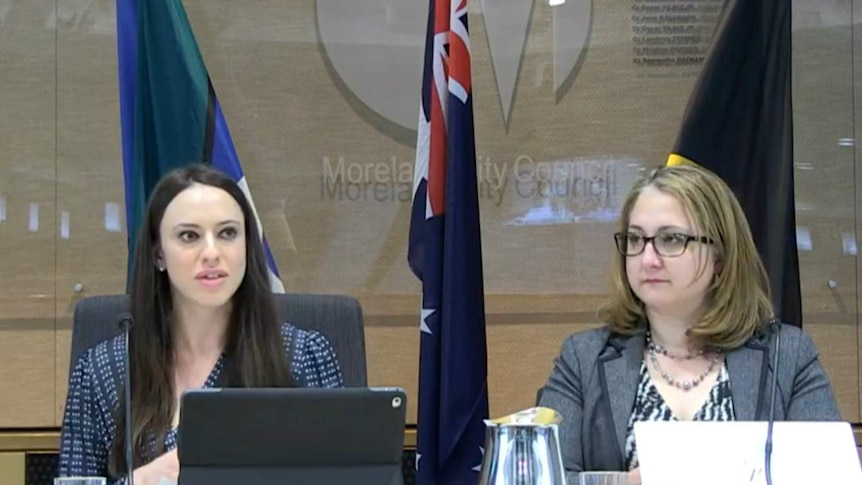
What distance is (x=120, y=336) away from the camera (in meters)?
2.45

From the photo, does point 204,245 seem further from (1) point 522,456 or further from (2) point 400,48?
(2) point 400,48

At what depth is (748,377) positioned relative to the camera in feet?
7.63

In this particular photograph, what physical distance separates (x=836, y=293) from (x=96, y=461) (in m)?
2.86

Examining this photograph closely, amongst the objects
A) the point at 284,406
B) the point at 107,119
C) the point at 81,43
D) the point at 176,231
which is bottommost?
the point at 284,406

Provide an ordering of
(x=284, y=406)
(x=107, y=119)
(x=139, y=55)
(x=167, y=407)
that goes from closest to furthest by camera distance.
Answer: (x=284, y=406) → (x=167, y=407) → (x=139, y=55) → (x=107, y=119)

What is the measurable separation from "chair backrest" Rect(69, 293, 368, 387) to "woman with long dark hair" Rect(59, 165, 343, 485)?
3 cm

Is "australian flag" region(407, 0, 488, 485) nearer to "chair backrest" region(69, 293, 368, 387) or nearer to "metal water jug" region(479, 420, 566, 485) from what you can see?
"chair backrest" region(69, 293, 368, 387)

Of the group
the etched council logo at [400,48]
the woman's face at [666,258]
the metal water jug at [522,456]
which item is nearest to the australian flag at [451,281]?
the etched council logo at [400,48]

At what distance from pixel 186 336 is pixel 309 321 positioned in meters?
0.30

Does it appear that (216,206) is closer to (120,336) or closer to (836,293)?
(120,336)

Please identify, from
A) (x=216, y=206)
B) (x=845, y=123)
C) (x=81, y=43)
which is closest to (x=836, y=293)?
(x=845, y=123)

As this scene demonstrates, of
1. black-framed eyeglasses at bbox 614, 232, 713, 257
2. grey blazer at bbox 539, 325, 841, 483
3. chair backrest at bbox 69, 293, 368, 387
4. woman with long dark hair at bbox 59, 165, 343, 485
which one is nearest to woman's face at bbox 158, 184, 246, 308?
woman with long dark hair at bbox 59, 165, 343, 485

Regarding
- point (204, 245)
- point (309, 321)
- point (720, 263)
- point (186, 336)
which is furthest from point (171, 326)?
point (720, 263)

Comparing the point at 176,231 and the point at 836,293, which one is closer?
the point at 176,231
